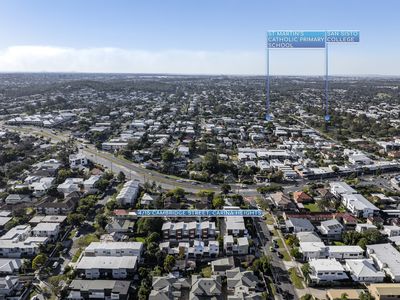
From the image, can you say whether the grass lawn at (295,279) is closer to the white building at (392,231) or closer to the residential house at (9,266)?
the white building at (392,231)

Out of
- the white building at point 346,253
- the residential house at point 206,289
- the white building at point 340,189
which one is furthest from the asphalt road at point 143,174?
the residential house at point 206,289

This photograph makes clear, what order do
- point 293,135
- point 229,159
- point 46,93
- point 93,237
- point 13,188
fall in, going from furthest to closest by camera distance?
1. point 46,93
2. point 293,135
3. point 229,159
4. point 13,188
5. point 93,237

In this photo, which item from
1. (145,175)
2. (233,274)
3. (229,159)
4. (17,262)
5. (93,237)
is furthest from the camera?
(229,159)

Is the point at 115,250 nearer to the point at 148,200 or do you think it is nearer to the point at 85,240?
the point at 85,240

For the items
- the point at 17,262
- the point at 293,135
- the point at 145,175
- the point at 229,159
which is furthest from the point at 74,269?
Result: the point at 293,135

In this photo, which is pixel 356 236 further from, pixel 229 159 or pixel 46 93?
pixel 46 93

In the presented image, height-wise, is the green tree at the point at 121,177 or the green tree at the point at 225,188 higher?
the green tree at the point at 121,177

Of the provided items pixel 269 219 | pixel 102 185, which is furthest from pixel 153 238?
pixel 102 185

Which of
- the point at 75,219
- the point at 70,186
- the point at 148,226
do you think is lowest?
the point at 148,226

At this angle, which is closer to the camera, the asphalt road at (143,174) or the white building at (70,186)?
the white building at (70,186)
